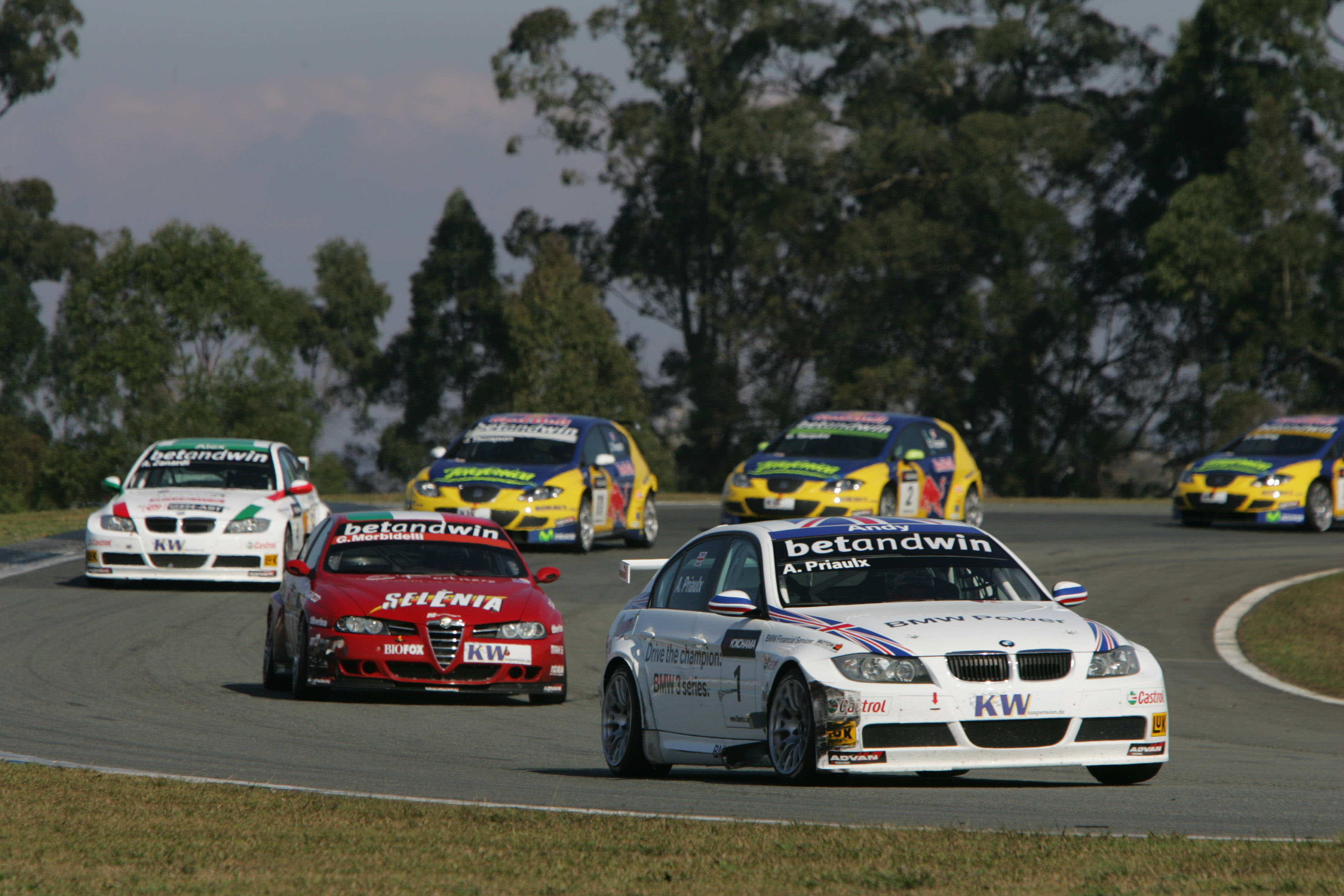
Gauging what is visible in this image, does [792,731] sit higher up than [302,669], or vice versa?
[792,731]

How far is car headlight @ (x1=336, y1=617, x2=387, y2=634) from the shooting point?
41.8ft

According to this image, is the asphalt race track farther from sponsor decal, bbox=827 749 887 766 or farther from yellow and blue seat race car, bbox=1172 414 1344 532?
yellow and blue seat race car, bbox=1172 414 1344 532

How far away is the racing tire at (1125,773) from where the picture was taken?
8.45 m

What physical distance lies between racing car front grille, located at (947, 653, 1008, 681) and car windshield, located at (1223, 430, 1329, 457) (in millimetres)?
20444

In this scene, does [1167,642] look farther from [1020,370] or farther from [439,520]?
[1020,370]

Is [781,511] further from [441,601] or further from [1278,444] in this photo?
[441,601]

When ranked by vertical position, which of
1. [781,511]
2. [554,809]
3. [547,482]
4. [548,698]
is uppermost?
[547,482]

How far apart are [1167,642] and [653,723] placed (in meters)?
9.65

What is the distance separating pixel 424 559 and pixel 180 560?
5.59 m

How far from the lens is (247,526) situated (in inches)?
746

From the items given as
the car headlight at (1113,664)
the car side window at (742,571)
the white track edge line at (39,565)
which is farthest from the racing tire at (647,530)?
the car headlight at (1113,664)

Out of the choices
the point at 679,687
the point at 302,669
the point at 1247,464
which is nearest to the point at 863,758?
the point at 679,687

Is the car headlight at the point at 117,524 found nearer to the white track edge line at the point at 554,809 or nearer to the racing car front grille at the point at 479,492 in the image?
the racing car front grille at the point at 479,492

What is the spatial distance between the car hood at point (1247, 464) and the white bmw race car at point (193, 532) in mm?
14262
